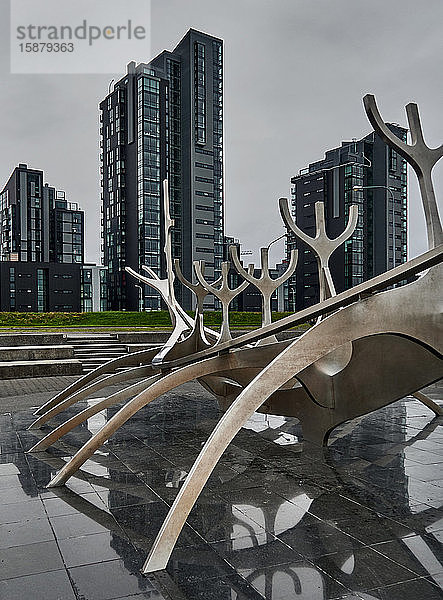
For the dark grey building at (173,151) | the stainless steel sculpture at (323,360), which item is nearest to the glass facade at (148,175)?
the dark grey building at (173,151)

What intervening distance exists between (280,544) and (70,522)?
6.41ft

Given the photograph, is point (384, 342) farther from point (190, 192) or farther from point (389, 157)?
point (190, 192)

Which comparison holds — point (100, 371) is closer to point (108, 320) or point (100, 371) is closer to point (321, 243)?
point (321, 243)

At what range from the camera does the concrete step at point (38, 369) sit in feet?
56.5

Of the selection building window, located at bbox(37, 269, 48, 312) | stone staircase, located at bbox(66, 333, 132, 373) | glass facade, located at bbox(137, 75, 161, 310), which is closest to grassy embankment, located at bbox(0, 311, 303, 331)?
stone staircase, located at bbox(66, 333, 132, 373)

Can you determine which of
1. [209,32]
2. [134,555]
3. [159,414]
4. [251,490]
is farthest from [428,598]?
[209,32]

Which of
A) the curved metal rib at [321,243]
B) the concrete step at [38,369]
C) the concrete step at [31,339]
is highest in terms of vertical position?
the curved metal rib at [321,243]

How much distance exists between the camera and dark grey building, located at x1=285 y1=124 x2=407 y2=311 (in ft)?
104

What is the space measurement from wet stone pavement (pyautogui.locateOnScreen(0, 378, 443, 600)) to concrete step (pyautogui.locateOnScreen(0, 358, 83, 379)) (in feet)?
27.7

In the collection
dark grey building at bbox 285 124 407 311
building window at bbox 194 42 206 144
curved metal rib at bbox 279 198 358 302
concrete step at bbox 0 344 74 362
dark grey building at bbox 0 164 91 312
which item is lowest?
concrete step at bbox 0 344 74 362

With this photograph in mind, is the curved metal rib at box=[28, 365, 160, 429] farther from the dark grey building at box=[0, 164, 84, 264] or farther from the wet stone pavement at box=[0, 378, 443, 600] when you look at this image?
the dark grey building at box=[0, 164, 84, 264]

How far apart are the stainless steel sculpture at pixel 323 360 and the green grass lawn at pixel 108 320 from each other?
23.4m

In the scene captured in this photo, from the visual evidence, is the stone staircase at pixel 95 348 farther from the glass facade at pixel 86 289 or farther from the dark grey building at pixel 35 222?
the dark grey building at pixel 35 222

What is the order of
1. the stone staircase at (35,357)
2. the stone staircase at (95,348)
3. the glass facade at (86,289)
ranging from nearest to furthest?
the stone staircase at (35,357), the stone staircase at (95,348), the glass facade at (86,289)
